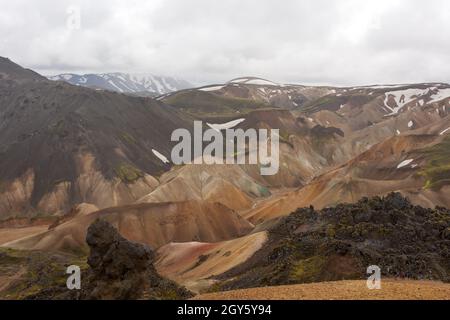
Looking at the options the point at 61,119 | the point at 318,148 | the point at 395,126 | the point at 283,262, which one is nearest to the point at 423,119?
the point at 395,126

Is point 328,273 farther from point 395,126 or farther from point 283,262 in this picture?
point 395,126

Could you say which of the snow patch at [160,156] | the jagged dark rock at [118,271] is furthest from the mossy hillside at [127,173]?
the jagged dark rock at [118,271]

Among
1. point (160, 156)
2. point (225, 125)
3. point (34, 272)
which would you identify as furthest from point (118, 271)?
point (225, 125)

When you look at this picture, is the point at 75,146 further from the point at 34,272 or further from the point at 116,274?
the point at 116,274

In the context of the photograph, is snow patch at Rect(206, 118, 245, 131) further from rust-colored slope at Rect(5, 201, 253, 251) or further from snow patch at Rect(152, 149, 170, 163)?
rust-colored slope at Rect(5, 201, 253, 251)

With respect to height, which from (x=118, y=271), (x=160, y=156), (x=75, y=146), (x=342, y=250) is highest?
(x=75, y=146)

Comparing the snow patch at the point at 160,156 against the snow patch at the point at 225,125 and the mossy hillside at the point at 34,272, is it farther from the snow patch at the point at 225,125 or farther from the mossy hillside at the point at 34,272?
the mossy hillside at the point at 34,272
